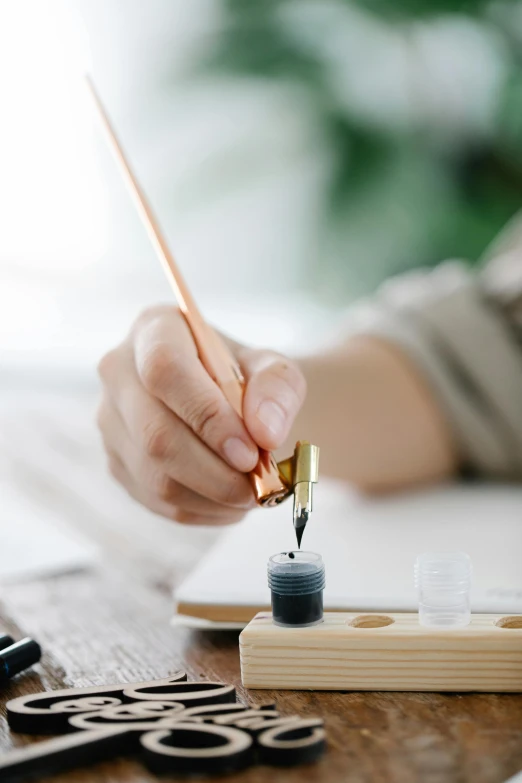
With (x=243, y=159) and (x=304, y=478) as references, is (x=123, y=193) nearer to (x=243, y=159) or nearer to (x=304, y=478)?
(x=243, y=159)

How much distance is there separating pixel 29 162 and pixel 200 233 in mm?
421

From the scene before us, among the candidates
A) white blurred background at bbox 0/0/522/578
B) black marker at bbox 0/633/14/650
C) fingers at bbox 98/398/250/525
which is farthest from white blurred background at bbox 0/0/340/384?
black marker at bbox 0/633/14/650

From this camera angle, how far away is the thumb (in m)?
0.49

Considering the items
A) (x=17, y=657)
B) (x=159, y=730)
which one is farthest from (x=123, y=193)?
(x=159, y=730)

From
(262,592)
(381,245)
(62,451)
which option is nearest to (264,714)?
(262,592)

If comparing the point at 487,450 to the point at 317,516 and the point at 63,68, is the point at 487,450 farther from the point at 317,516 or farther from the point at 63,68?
the point at 63,68

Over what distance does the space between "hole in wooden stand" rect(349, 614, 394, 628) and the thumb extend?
97 mm

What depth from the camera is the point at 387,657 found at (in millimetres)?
436

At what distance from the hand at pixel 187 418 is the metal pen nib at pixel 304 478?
0.09ft

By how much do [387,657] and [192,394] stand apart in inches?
6.7

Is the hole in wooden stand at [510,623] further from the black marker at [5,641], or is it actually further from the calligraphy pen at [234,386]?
the black marker at [5,641]

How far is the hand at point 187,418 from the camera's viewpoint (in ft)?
1.64

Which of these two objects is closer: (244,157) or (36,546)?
(36,546)

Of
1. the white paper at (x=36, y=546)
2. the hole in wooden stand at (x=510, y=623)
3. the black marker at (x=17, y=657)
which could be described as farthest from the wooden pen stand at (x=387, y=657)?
the white paper at (x=36, y=546)
